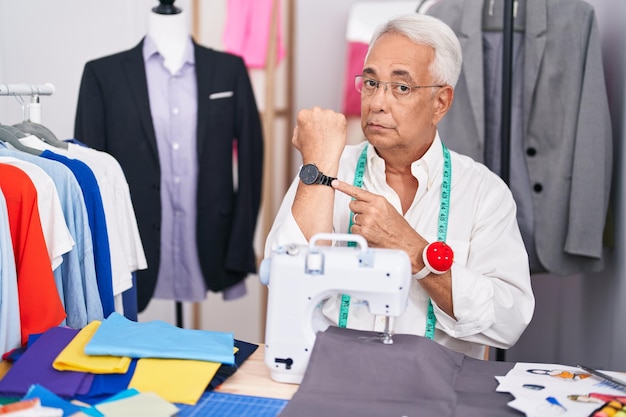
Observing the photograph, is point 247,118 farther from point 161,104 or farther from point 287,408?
point 287,408

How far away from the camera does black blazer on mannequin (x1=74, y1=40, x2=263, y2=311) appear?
10.9 feet

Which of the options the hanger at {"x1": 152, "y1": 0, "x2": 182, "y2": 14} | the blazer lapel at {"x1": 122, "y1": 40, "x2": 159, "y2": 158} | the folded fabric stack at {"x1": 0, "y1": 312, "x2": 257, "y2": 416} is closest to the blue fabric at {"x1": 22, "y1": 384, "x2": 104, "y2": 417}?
the folded fabric stack at {"x1": 0, "y1": 312, "x2": 257, "y2": 416}

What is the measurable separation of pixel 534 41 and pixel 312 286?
76.2 inches

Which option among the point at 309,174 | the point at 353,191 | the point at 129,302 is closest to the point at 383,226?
the point at 353,191

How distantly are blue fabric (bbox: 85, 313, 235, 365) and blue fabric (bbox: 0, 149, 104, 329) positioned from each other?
17.6 inches

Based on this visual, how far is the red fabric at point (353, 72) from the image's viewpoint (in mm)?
4070

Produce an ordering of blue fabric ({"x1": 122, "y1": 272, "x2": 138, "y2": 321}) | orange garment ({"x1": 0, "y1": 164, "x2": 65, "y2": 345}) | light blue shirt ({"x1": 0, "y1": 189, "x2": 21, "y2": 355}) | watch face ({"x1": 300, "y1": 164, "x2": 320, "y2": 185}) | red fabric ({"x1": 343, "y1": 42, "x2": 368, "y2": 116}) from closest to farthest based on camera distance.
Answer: light blue shirt ({"x1": 0, "y1": 189, "x2": 21, "y2": 355}) < orange garment ({"x1": 0, "y1": 164, "x2": 65, "y2": 345}) < watch face ({"x1": 300, "y1": 164, "x2": 320, "y2": 185}) < blue fabric ({"x1": 122, "y1": 272, "x2": 138, "y2": 321}) < red fabric ({"x1": 343, "y1": 42, "x2": 368, "y2": 116})

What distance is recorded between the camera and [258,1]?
4.15m

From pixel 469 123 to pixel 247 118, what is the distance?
993 millimetres

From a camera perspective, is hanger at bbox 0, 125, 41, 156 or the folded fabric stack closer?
the folded fabric stack

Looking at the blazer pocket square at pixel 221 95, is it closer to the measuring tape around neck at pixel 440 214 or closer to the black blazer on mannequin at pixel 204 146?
the black blazer on mannequin at pixel 204 146

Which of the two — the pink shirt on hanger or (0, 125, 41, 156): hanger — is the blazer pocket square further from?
(0, 125, 41, 156): hanger

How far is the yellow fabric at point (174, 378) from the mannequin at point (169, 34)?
6.42ft

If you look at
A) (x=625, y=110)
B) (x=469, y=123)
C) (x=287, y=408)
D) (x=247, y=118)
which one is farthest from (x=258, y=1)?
(x=287, y=408)
